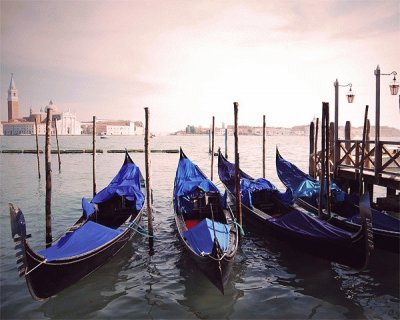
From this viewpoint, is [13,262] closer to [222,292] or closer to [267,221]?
[222,292]

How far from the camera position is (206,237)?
5359mm

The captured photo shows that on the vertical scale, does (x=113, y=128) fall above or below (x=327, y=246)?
above

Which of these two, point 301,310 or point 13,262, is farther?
point 13,262

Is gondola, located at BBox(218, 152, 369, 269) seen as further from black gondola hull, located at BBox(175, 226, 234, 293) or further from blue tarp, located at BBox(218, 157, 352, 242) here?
Result: black gondola hull, located at BBox(175, 226, 234, 293)

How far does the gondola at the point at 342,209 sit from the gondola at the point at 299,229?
0.67 m

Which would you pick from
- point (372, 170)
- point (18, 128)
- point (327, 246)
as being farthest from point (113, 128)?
point (327, 246)

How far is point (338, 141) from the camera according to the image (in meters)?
10.0

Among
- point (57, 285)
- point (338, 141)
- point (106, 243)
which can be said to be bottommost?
point (57, 285)

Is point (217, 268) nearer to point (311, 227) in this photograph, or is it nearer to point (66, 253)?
point (311, 227)

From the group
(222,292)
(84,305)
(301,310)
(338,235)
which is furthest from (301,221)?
(84,305)

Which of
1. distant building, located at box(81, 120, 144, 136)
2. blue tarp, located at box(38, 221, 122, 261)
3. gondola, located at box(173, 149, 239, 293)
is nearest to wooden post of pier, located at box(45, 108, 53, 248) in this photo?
blue tarp, located at box(38, 221, 122, 261)

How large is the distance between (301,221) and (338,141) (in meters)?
5.08

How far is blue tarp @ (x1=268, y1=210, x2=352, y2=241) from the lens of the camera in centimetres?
521

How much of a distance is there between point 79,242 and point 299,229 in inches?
144
